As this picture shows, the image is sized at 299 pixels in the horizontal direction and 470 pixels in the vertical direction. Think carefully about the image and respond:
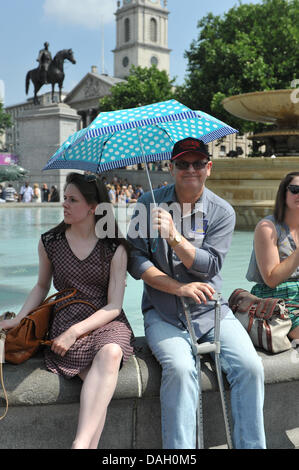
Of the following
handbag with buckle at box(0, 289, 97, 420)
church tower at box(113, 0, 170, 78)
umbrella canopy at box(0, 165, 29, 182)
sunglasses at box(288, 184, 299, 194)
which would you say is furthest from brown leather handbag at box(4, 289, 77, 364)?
church tower at box(113, 0, 170, 78)

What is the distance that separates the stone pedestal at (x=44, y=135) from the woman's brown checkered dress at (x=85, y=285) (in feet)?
86.1

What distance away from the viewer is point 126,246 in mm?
2697

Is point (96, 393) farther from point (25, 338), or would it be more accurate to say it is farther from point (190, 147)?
point (190, 147)

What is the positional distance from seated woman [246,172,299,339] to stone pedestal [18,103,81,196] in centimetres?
2624

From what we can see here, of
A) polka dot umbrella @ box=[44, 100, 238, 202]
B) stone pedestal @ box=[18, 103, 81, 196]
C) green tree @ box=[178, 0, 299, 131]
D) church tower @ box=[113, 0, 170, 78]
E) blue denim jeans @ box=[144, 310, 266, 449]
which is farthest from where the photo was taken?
church tower @ box=[113, 0, 170, 78]

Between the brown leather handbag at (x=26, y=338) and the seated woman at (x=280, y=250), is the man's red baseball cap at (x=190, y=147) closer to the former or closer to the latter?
the seated woman at (x=280, y=250)

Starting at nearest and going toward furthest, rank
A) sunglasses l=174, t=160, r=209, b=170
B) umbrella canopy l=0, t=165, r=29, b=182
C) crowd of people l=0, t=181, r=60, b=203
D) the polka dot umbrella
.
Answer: sunglasses l=174, t=160, r=209, b=170, the polka dot umbrella, crowd of people l=0, t=181, r=60, b=203, umbrella canopy l=0, t=165, r=29, b=182

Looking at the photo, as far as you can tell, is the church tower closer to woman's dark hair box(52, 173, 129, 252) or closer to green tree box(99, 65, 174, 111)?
green tree box(99, 65, 174, 111)

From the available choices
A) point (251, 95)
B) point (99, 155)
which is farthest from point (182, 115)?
point (251, 95)

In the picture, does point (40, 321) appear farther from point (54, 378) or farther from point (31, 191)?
point (31, 191)

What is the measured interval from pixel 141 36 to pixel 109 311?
312 feet

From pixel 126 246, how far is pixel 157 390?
2.64 feet

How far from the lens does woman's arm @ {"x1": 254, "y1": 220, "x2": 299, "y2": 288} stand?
9.05ft

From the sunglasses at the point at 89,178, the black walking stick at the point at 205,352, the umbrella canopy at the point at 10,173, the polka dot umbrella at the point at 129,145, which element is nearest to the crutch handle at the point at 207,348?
the black walking stick at the point at 205,352
